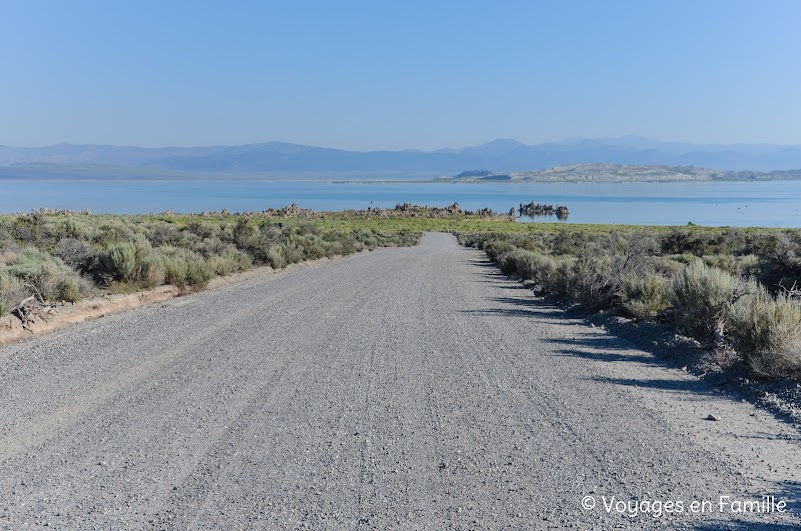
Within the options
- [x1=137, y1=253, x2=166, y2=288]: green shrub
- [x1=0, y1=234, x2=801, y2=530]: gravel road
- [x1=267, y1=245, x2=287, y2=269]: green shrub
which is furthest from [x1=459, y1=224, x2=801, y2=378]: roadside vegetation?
[x1=137, y1=253, x2=166, y2=288]: green shrub

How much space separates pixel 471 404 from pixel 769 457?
2780 mm

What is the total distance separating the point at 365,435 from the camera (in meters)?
6.33

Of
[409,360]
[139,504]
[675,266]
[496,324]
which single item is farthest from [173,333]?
[675,266]

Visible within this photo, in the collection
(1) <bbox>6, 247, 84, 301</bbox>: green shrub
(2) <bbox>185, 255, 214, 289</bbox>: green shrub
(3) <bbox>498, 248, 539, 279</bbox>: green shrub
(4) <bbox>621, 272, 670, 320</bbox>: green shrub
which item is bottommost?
(3) <bbox>498, 248, 539, 279</bbox>: green shrub

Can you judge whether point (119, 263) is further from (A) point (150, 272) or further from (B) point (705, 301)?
(B) point (705, 301)

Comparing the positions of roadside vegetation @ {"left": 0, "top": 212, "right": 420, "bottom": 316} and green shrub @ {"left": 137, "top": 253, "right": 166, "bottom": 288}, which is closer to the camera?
roadside vegetation @ {"left": 0, "top": 212, "right": 420, "bottom": 316}

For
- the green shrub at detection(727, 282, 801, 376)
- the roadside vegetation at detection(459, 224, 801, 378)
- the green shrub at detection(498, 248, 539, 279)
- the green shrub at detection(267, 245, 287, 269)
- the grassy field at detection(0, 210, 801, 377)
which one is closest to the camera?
the green shrub at detection(727, 282, 801, 376)

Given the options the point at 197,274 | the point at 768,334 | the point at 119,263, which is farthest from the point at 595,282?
the point at 119,263

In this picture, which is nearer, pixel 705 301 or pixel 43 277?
pixel 705 301

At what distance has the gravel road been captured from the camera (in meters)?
4.78

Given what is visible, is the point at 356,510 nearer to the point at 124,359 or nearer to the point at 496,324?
the point at 124,359

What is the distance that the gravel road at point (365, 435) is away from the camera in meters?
4.78

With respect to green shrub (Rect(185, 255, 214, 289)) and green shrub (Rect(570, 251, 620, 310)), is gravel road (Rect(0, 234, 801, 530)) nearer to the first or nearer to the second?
green shrub (Rect(570, 251, 620, 310))

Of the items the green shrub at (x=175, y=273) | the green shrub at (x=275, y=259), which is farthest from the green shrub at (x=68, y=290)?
the green shrub at (x=275, y=259)
